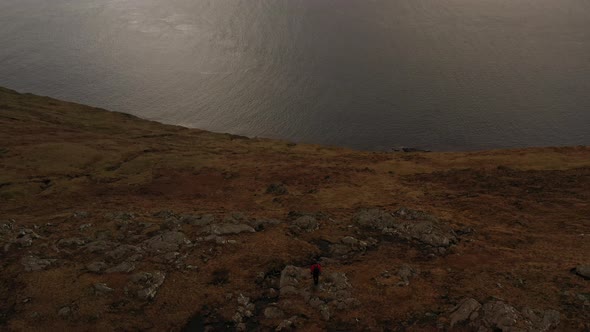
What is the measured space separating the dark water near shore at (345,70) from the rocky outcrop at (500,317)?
93225 mm

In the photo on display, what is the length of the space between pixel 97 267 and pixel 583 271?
134 ft

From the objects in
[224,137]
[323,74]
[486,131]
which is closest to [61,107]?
[224,137]

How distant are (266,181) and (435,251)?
3513 centimetres

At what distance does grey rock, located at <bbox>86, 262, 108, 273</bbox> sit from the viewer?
3697 centimetres

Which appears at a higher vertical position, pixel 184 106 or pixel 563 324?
pixel 184 106

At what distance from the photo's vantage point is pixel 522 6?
17712cm

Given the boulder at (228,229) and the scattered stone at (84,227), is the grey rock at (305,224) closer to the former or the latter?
the boulder at (228,229)

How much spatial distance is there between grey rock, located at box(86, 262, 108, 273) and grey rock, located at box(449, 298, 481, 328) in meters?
29.6

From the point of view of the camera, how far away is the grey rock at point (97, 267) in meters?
37.0

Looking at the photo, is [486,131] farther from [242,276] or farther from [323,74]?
[242,276]

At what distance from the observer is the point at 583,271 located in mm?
32594

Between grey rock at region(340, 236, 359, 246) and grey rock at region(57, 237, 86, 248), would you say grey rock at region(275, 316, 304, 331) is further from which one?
grey rock at region(57, 237, 86, 248)

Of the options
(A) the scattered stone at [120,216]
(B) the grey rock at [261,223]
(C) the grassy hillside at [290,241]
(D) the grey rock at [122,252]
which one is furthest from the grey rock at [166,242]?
(B) the grey rock at [261,223]

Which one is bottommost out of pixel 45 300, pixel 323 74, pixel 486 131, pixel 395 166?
pixel 45 300
